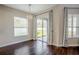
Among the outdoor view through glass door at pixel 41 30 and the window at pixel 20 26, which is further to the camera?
the outdoor view through glass door at pixel 41 30

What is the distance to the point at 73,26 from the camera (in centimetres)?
447

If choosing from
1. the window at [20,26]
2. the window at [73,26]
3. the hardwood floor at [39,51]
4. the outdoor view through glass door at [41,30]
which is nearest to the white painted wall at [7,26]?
the window at [20,26]

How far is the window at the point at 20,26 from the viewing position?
16.5ft

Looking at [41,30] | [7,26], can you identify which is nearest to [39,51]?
[7,26]

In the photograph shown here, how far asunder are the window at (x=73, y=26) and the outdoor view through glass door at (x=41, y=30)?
1652 millimetres

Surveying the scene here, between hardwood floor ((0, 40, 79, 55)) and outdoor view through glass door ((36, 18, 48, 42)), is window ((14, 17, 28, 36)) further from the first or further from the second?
hardwood floor ((0, 40, 79, 55))

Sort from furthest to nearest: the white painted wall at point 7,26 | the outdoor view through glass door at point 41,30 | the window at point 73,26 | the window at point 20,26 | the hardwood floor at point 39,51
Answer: the outdoor view through glass door at point 41,30 < the window at point 20,26 < the window at point 73,26 < the white painted wall at point 7,26 < the hardwood floor at point 39,51

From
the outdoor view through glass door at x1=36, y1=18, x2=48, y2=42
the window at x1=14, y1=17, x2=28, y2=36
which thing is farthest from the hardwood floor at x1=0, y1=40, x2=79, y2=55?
the outdoor view through glass door at x1=36, y1=18, x2=48, y2=42

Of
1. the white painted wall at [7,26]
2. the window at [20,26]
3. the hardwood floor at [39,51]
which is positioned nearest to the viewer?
the hardwood floor at [39,51]

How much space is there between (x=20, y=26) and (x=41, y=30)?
5.19 feet

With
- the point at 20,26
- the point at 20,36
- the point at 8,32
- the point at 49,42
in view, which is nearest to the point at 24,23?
the point at 20,26

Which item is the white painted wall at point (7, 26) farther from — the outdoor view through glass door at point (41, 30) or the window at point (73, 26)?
the window at point (73, 26)

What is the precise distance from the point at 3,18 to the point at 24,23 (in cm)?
149
